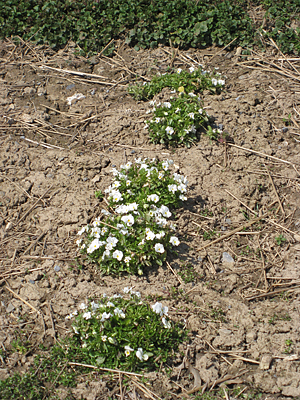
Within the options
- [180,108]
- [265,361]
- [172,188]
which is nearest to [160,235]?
[172,188]

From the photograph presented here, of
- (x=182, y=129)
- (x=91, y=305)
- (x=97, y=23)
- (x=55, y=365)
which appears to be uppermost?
(x=97, y=23)

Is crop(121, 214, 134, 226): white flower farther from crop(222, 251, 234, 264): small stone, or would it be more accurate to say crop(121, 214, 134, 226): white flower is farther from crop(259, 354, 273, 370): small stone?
crop(259, 354, 273, 370): small stone

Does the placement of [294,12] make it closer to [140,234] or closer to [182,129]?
[182,129]

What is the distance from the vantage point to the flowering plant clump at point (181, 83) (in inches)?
205

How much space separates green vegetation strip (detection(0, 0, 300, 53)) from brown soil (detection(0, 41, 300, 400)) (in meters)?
0.26

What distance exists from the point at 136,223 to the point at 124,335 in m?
1.06

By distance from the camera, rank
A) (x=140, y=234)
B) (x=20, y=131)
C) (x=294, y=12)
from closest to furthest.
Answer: (x=140, y=234), (x=20, y=131), (x=294, y=12)

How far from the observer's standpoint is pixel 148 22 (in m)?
6.17

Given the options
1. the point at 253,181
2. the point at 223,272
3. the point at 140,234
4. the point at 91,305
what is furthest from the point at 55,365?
the point at 253,181

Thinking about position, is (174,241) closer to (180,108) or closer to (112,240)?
(112,240)

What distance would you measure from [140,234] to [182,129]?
158 centimetres

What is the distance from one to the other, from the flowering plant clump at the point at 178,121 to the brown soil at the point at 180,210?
133 mm

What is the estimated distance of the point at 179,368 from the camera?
317 centimetres

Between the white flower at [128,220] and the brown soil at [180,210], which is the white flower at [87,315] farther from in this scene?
the white flower at [128,220]
